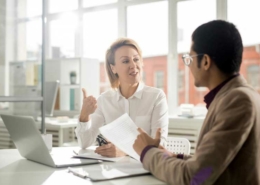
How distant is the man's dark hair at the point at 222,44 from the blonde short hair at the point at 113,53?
115cm

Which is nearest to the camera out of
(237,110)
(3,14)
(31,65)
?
(237,110)

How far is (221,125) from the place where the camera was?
104 cm

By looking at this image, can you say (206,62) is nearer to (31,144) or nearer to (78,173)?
(78,173)

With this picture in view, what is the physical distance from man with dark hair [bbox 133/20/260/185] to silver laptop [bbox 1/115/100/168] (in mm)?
424

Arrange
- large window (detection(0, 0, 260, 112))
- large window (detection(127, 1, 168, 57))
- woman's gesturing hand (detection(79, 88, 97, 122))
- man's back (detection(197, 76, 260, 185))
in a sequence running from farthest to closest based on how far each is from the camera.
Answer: large window (detection(127, 1, 168, 57)) → large window (detection(0, 0, 260, 112)) → woman's gesturing hand (detection(79, 88, 97, 122)) → man's back (detection(197, 76, 260, 185))

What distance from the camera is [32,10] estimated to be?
355 centimetres

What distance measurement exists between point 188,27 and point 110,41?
1159 mm

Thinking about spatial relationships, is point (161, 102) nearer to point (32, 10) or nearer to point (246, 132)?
point (246, 132)

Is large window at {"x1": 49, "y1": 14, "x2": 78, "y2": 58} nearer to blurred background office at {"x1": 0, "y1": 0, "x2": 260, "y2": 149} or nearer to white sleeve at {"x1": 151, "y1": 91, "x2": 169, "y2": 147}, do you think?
blurred background office at {"x1": 0, "y1": 0, "x2": 260, "y2": 149}

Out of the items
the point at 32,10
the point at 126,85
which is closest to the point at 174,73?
the point at 32,10

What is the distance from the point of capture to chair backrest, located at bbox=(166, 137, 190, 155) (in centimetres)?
208

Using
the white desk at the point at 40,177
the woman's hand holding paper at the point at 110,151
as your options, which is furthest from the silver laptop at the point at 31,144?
the woman's hand holding paper at the point at 110,151

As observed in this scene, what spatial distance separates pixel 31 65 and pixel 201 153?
4130mm

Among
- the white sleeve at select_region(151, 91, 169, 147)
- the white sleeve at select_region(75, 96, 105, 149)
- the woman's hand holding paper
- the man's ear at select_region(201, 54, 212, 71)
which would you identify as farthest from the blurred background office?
the man's ear at select_region(201, 54, 212, 71)
